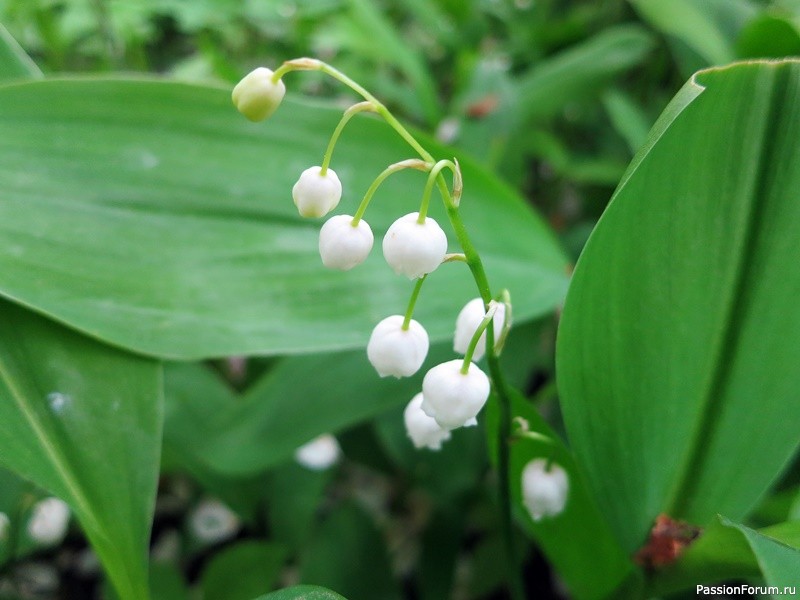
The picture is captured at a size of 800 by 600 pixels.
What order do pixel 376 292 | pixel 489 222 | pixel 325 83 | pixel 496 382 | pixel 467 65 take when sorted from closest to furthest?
pixel 496 382
pixel 376 292
pixel 489 222
pixel 467 65
pixel 325 83

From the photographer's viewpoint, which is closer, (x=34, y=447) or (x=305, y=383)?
(x=34, y=447)

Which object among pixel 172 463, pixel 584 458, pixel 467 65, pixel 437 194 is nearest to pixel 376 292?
pixel 437 194

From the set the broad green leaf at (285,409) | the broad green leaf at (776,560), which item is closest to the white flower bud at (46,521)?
the broad green leaf at (285,409)

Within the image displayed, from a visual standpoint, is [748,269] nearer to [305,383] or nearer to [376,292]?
[376,292]

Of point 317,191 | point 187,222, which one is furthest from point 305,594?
point 187,222

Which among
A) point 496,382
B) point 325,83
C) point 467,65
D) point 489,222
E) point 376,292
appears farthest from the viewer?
point 325,83

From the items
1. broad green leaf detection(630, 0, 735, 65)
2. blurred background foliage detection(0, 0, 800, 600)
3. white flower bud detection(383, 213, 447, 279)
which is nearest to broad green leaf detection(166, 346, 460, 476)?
blurred background foliage detection(0, 0, 800, 600)

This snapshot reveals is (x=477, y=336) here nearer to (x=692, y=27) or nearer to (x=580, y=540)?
(x=580, y=540)

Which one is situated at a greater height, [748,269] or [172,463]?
[748,269]

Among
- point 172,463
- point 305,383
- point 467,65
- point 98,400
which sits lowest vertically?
point 172,463
